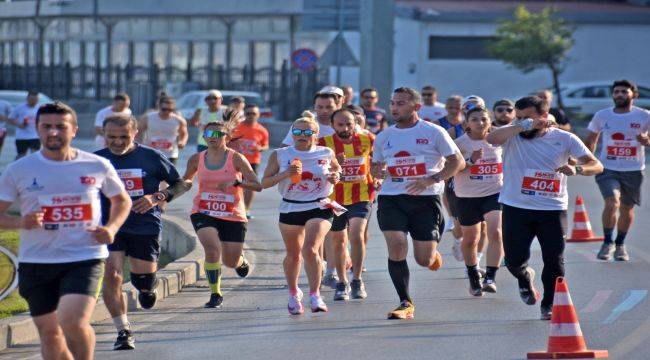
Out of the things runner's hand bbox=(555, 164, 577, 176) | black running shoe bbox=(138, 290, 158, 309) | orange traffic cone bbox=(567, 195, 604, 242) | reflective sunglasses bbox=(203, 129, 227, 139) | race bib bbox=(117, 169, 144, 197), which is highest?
reflective sunglasses bbox=(203, 129, 227, 139)

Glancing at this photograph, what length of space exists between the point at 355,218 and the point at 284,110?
3351 centimetres

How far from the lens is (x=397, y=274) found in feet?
35.4

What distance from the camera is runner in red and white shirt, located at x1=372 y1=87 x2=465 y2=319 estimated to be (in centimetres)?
1083

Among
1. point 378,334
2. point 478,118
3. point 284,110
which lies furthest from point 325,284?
point 284,110

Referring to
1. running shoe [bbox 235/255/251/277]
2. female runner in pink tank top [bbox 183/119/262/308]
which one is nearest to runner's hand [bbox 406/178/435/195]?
female runner in pink tank top [bbox 183/119/262/308]

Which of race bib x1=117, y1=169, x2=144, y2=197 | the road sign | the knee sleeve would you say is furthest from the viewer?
the road sign

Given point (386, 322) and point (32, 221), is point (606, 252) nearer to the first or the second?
point (386, 322)

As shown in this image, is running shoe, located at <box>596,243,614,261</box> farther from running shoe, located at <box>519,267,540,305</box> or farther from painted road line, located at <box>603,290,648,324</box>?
running shoe, located at <box>519,267,540,305</box>

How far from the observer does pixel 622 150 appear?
14.8m

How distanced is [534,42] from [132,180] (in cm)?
3960

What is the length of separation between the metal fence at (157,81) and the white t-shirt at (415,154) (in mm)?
34269

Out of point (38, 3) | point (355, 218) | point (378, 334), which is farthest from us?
point (38, 3)

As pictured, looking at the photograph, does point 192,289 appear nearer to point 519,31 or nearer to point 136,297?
point 136,297

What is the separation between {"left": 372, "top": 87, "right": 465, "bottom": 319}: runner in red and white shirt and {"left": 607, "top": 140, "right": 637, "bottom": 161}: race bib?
4.35m
